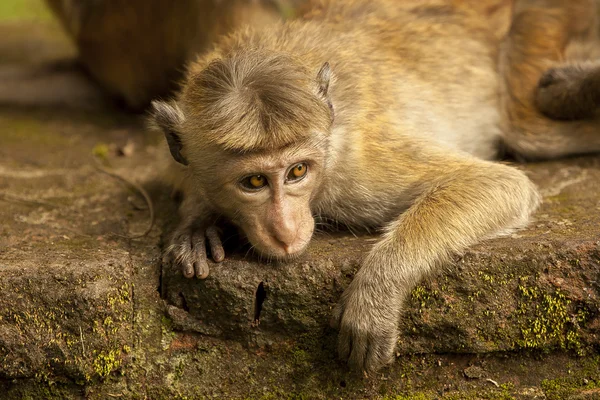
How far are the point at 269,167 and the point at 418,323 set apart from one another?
106 centimetres

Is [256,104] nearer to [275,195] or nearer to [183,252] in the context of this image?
[275,195]

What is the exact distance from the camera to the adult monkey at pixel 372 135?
12.3 feet

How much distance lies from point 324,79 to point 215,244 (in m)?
1.00

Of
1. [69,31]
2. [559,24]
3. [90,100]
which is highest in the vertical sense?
[559,24]

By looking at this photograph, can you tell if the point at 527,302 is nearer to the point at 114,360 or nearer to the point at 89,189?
the point at 114,360

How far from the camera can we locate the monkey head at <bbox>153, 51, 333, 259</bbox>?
145 inches

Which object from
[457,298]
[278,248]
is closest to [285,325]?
[278,248]

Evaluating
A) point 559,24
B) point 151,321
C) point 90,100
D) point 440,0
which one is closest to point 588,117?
point 559,24

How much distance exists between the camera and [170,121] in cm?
409

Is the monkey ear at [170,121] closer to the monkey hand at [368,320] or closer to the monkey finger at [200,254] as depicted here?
the monkey finger at [200,254]

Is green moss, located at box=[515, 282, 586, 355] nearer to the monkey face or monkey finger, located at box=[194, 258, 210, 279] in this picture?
the monkey face

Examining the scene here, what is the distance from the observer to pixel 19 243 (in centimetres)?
436

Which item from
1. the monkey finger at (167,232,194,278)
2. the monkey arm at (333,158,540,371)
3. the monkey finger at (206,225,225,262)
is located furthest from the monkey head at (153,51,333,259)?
the monkey arm at (333,158,540,371)

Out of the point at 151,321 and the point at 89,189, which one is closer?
the point at 151,321
